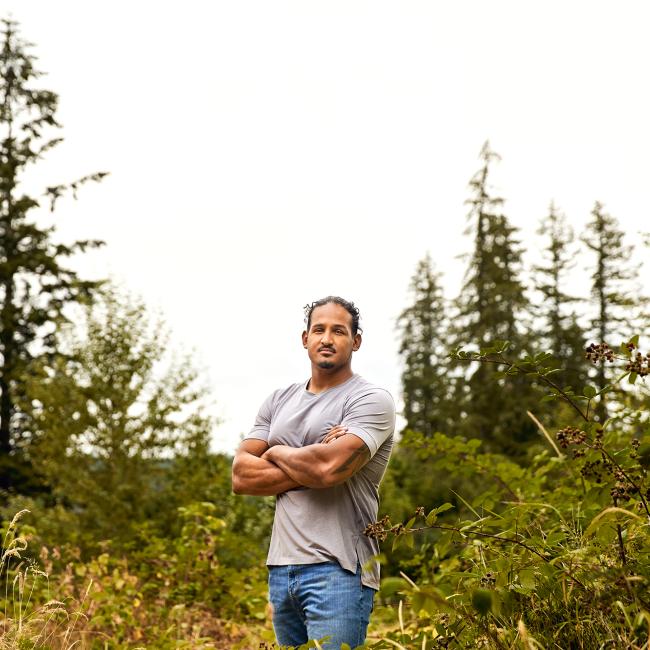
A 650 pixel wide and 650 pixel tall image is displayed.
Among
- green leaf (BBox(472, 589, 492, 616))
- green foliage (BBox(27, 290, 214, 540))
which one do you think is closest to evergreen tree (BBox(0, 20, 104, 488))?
green foliage (BBox(27, 290, 214, 540))

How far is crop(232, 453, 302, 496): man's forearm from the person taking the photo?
3.39m

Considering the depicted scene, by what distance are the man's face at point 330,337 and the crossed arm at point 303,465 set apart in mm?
364

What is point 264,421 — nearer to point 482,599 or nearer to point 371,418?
point 371,418

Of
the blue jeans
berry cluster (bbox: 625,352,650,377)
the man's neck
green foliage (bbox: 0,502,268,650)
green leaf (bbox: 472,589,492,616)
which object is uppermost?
the man's neck

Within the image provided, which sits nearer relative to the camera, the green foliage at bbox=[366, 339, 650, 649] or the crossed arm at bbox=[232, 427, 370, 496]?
the green foliage at bbox=[366, 339, 650, 649]

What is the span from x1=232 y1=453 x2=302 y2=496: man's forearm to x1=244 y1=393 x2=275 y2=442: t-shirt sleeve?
0.17 meters

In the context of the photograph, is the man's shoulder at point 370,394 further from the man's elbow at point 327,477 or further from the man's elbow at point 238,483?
the man's elbow at point 238,483

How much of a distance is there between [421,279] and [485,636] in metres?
37.8

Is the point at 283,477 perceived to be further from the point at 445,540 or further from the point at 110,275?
the point at 110,275

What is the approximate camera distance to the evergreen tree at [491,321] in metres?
24.8

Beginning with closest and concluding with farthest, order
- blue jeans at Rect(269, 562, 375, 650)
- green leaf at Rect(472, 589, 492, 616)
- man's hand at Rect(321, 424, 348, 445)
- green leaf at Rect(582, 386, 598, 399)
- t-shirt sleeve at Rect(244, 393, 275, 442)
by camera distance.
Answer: green leaf at Rect(472, 589, 492, 616) → green leaf at Rect(582, 386, 598, 399) → blue jeans at Rect(269, 562, 375, 650) → man's hand at Rect(321, 424, 348, 445) → t-shirt sleeve at Rect(244, 393, 275, 442)

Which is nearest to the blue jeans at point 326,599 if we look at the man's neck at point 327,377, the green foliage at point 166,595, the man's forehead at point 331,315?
the man's neck at point 327,377

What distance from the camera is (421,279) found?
40.2 m

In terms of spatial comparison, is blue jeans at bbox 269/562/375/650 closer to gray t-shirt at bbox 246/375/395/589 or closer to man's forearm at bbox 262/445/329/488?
gray t-shirt at bbox 246/375/395/589
